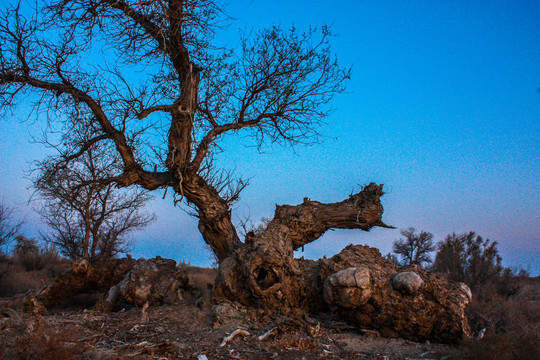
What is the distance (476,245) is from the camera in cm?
1580

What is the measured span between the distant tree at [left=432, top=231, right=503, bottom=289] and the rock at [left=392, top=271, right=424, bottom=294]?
832 cm

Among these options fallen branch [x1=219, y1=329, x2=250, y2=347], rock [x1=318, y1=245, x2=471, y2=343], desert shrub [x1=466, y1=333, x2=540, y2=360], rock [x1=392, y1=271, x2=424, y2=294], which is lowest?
desert shrub [x1=466, y1=333, x2=540, y2=360]

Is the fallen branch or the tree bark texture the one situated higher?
the tree bark texture

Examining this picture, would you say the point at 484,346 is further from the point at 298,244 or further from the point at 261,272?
the point at 298,244

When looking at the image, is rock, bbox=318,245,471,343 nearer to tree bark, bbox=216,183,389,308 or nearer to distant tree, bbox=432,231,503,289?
tree bark, bbox=216,183,389,308

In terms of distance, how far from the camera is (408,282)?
6.92m

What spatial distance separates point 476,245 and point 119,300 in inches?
553

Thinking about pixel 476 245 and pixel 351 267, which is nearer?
pixel 351 267

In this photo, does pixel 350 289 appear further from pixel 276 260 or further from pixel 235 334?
pixel 235 334

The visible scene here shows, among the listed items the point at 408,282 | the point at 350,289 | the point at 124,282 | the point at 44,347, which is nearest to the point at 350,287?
the point at 350,289

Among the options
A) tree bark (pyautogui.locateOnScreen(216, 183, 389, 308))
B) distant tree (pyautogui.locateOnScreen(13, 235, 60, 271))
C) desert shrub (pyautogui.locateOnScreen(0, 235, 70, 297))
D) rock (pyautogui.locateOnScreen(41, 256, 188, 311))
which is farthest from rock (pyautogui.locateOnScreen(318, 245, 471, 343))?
distant tree (pyautogui.locateOnScreen(13, 235, 60, 271))

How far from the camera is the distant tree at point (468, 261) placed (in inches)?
572

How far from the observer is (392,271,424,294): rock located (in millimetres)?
6902

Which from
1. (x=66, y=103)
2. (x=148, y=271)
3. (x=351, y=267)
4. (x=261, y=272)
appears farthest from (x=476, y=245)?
(x=66, y=103)
